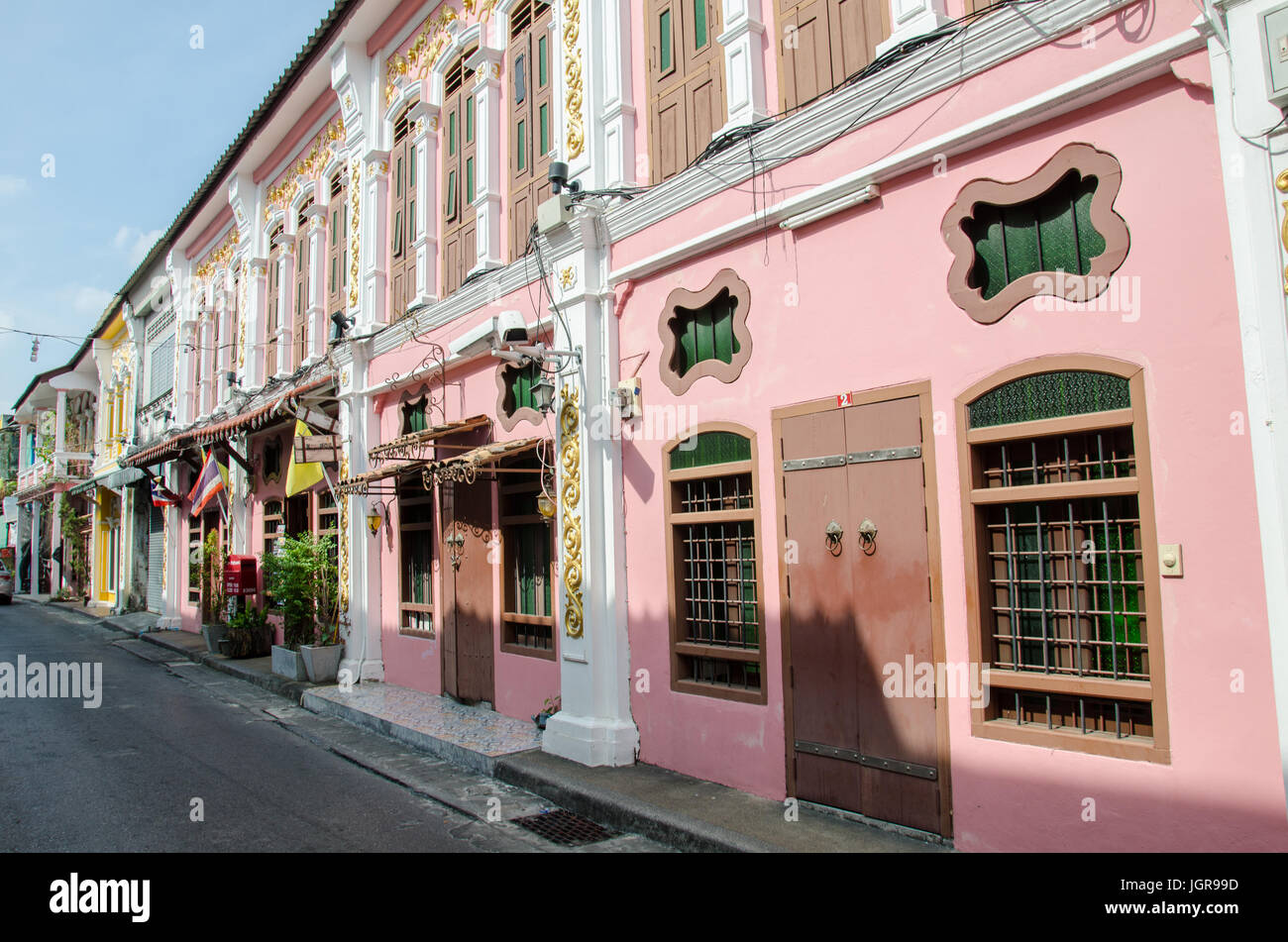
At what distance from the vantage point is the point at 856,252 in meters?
5.76

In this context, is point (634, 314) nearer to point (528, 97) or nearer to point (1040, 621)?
point (528, 97)

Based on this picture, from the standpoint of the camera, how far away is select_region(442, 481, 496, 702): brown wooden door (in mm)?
9664

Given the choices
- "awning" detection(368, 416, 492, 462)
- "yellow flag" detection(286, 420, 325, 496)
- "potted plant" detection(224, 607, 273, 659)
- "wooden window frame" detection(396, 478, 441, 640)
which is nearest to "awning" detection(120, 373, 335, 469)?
"yellow flag" detection(286, 420, 325, 496)

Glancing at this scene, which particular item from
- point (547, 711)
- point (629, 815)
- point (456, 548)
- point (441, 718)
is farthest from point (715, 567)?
point (456, 548)

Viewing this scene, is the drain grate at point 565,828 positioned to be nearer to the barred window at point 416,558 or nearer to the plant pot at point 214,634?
the barred window at point 416,558

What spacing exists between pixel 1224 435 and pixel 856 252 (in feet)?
8.23

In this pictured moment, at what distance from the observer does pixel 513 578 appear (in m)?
9.35

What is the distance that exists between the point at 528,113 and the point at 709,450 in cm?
473

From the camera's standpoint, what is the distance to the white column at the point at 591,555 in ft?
24.5

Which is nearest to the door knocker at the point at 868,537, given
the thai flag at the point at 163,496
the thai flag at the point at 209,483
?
the thai flag at the point at 209,483

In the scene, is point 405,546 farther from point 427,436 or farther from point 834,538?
point 834,538

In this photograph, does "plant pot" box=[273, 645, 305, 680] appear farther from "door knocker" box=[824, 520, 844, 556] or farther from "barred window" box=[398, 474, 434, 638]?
"door knocker" box=[824, 520, 844, 556]

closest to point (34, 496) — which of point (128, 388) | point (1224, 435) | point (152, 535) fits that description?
point (128, 388)

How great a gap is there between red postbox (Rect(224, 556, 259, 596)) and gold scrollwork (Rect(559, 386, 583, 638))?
31.2ft
